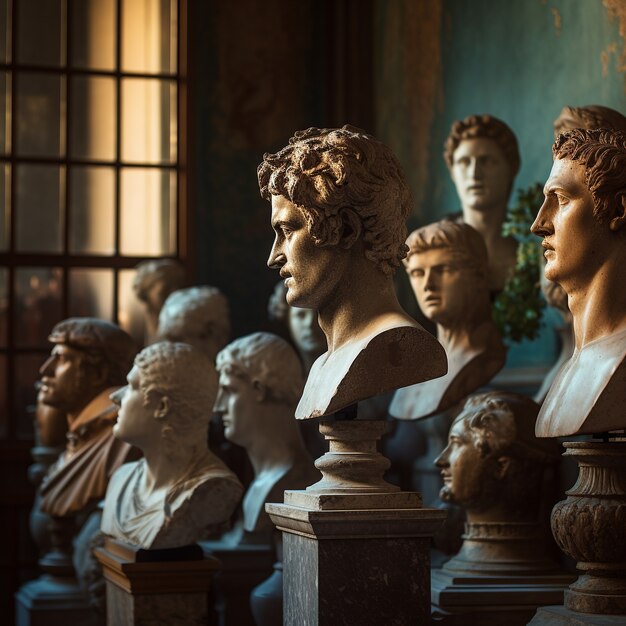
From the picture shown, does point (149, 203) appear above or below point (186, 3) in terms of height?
below

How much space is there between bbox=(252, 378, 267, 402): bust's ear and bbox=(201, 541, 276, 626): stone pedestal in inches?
32.6

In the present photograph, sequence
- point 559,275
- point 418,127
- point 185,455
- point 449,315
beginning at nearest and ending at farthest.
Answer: point 559,275 < point 185,455 < point 449,315 < point 418,127

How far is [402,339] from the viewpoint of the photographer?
468 cm

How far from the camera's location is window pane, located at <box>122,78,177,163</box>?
10844 mm

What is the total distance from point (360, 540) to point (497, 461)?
4.20ft

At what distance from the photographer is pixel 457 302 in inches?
280

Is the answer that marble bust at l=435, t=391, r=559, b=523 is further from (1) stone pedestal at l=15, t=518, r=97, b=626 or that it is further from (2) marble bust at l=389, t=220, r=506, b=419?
(1) stone pedestal at l=15, t=518, r=97, b=626

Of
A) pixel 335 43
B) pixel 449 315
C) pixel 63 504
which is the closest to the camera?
pixel 449 315

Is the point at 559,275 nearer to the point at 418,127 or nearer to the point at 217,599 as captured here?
the point at 217,599

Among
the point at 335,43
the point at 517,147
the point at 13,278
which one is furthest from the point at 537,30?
the point at 13,278

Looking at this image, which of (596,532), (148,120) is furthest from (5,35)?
(596,532)

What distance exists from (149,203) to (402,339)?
6470 mm

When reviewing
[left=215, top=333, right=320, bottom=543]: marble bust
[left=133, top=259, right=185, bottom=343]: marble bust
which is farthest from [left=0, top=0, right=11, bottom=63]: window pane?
[left=215, top=333, right=320, bottom=543]: marble bust

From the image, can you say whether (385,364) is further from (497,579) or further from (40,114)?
(40,114)
